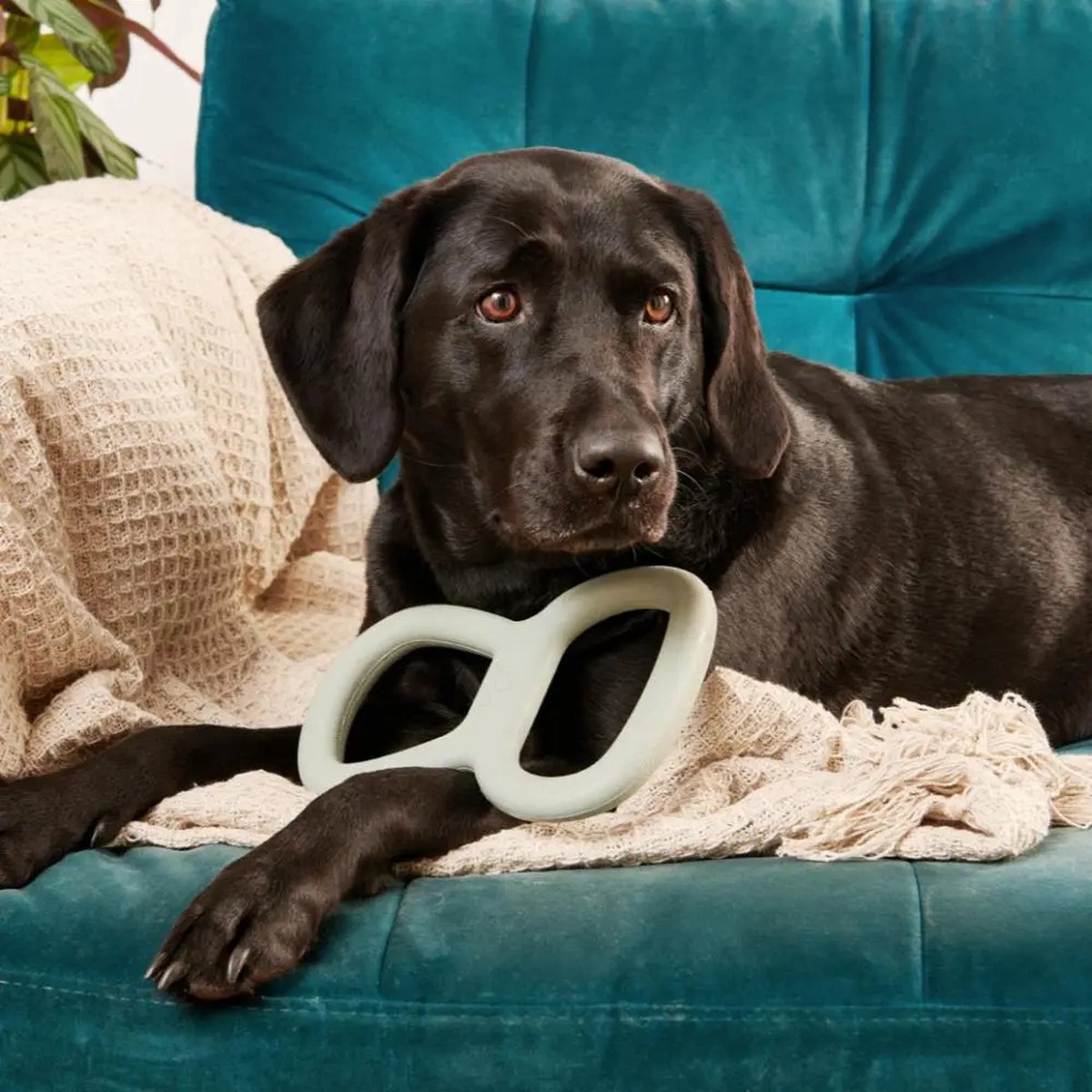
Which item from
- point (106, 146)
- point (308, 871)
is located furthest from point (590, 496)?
point (106, 146)

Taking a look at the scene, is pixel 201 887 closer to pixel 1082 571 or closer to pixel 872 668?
pixel 872 668

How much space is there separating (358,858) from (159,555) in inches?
33.5

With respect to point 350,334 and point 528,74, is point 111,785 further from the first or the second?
point 528,74

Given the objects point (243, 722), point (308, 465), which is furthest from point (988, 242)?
point (243, 722)

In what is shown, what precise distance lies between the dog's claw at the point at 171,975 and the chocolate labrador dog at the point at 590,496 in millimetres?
128

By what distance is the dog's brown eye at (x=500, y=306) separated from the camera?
1.85 m

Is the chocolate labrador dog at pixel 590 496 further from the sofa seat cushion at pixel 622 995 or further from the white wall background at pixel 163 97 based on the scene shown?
the white wall background at pixel 163 97

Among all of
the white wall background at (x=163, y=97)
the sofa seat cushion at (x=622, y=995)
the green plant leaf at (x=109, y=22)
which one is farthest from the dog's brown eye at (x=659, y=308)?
the white wall background at (x=163, y=97)

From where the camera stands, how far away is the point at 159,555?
218cm

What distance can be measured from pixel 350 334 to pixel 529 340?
0.24 metres

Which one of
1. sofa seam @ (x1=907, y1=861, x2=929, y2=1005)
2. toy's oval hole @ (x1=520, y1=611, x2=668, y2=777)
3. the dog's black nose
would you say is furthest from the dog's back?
sofa seam @ (x1=907, y1=861, x2=929, y2=1005)

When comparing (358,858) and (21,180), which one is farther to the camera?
(21,180)

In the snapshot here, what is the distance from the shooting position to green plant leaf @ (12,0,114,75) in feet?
9.26

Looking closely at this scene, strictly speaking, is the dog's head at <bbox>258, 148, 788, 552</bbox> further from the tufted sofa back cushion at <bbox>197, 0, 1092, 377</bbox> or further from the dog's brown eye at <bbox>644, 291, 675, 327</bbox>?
the tufted sofa back cushion at <bbox>197, 0, 1092, 377</bbox>
